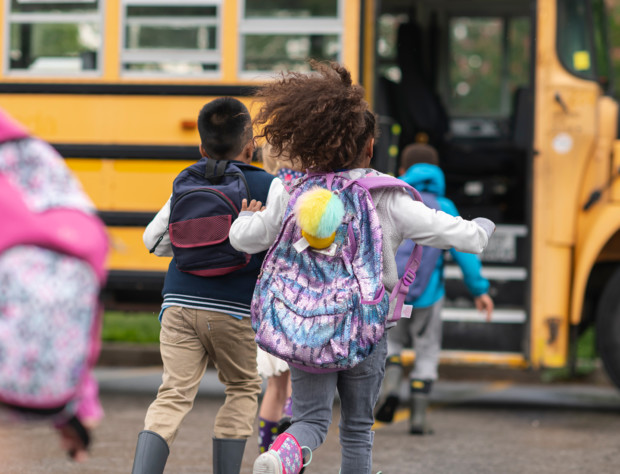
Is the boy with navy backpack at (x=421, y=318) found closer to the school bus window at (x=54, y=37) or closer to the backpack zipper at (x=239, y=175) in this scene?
the backpack zipper at (x=239, y=175)

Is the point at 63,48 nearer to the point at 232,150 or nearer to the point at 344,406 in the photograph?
the point at 232,150

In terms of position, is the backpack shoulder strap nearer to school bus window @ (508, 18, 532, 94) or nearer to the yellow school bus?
the yellow school bus

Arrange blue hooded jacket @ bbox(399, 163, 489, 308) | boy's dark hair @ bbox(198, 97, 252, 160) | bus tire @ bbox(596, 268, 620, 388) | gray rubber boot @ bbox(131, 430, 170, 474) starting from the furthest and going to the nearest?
1. bus tire @ bbox(596, 268, 620, 388)
2. blue hooded jacket @ bbox(399, 163, 489, 308)
3. boy's dark hair @ bbox(198, 97, 252, 160)
4. gray rubber boot @ bbox(131, 430, 170, 474)

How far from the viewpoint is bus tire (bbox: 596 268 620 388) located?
5543 mm

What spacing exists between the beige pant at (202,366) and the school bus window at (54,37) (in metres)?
2.88

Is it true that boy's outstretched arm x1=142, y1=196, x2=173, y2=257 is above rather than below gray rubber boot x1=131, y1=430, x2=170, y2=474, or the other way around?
above

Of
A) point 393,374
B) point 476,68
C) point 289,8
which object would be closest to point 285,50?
point 289,8

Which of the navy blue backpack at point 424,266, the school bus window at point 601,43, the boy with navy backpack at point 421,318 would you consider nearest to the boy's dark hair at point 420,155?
the boy with navy backpack at point 421,318

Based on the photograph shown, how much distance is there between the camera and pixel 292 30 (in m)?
5.60

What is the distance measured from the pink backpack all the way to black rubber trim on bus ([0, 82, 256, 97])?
3.83 m

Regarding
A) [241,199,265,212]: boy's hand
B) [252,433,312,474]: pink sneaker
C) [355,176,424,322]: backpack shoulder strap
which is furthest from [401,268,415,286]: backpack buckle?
[252,433,312,474]: pink sneaker

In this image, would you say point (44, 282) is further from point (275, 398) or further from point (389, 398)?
point (389, 398)

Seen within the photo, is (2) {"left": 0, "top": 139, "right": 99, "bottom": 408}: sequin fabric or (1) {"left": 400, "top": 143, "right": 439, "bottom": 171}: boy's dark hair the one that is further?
(1) {"left": 400, "top": 143, "right": 439, "bottom": 171}: boy's dark hair

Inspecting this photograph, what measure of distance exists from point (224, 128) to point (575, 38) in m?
3.23
